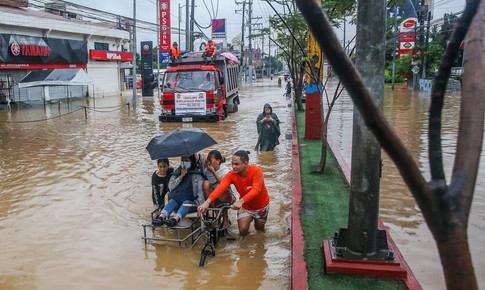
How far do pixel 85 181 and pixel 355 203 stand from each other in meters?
6.11

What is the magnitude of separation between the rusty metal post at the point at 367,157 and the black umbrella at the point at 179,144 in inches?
93.1

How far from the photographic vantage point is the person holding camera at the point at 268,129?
11.0 meters

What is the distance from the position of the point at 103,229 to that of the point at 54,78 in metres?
18.5

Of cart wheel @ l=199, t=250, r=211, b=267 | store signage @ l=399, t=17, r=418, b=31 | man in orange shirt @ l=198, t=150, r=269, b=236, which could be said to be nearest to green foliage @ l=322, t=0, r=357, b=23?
man in orange shirt @ l=198, t=150, r=269, b=236

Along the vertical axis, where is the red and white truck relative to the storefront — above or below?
below

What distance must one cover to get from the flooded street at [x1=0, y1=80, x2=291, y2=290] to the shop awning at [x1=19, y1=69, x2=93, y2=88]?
974 centimetres

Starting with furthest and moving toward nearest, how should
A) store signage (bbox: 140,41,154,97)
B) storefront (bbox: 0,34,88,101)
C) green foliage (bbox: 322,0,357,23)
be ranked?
store signage (bbox: 140,41,154,97) → storefront (bbox: 0,34,88,101) → green foliage (bbox: 322,0,357,23)

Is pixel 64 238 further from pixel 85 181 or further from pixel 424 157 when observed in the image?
pixel 424 157

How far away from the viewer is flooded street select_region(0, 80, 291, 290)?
485 centimetres

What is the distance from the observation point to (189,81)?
17203 millimetres

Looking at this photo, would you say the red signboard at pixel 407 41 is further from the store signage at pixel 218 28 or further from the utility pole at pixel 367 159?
the utility pole at pixel 367 159

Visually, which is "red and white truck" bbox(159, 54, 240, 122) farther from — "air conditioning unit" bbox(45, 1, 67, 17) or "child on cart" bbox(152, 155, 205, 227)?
"child on cart" bbox(152, 155, 205, 227)

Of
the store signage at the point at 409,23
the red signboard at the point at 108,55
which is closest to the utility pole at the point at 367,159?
the red signboard at the point at 108,55

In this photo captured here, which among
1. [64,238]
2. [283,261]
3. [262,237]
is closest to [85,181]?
[64,238]
